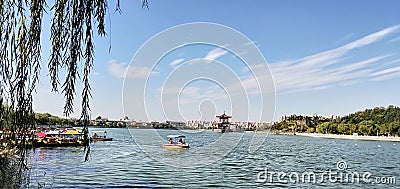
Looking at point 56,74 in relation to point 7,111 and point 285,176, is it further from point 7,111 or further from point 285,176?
point 285,176

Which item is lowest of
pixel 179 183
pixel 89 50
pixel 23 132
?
pixel 179 183

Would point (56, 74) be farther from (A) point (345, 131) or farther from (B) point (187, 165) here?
(A) point (345, 131)

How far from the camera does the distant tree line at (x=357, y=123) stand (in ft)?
375

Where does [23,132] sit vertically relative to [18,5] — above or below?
below

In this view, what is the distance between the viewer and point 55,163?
2534 cm

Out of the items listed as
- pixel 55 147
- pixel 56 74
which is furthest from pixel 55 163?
pixel 56 74

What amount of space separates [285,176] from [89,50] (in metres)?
23.6

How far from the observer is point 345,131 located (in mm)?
122000

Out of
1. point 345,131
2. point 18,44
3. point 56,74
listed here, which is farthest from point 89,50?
point 345,131

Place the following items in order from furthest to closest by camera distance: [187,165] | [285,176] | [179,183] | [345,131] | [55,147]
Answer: [345,131] → [55,147] → [187,165] → [285,176] → [179,183]

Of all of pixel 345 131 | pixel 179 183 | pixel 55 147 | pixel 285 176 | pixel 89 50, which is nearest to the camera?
pixel 89 50

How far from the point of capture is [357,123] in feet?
408

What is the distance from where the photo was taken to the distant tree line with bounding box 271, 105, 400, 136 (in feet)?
375

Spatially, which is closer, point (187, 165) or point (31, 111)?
point (31, 111)
